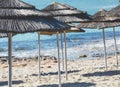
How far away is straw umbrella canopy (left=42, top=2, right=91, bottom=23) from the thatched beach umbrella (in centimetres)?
461

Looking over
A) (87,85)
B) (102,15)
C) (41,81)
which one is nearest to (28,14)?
(87,85)

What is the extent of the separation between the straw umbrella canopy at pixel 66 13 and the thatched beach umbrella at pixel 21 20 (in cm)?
461

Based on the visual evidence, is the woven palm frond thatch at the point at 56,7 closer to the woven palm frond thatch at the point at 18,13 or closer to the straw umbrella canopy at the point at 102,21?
the straw umbrella canopy at the point at 102,21

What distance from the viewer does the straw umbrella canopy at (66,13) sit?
1803 centimetres

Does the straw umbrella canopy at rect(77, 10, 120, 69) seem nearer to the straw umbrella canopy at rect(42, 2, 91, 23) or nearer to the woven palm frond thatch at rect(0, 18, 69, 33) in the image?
the straw umbrella canopy at rect(42, 2, 91, 23)

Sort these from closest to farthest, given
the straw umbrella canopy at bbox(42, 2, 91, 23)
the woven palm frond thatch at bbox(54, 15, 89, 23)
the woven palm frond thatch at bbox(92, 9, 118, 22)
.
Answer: the woven palm frond thatch at bbox(54, 15, 89, 23) < the straw umbrella canopy at bbox(42, 2, 91, 23) < the woven palm frond thatch at bbox(92, 9, 118, 22)

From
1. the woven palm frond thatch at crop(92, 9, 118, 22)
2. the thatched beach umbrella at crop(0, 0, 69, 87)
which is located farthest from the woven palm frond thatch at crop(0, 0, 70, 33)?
the woven palm frond thatch at crop(92, 9, 118, 22)

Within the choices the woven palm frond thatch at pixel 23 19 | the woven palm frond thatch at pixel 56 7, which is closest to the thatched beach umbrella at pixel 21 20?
the woven palm frond thatch at pixel 23 19

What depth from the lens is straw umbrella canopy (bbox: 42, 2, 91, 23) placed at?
59.2ft

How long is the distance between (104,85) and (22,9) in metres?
4.48

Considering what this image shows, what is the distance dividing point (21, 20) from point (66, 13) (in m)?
6.00

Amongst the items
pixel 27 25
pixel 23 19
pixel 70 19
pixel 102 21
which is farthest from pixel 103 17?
pixel 27 25

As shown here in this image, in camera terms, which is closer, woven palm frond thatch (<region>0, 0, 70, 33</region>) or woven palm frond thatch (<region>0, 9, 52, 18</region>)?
woven palm frond thatch (<region>0, 0, 70, 33</region>)

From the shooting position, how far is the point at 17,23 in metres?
12.2
